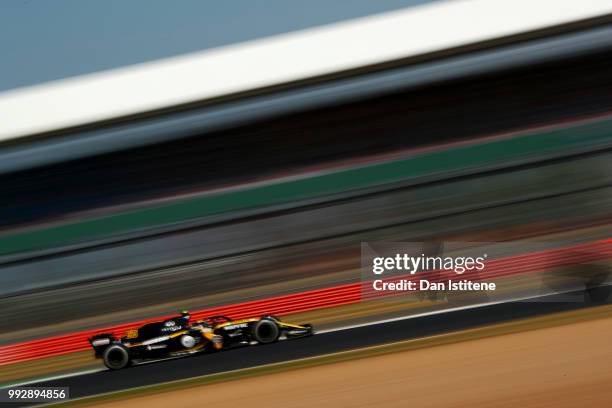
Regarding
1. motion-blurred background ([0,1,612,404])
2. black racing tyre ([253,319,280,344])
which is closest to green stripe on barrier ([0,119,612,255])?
motion-blurred background ([0,1,612,404])

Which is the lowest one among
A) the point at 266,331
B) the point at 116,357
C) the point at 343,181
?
the point at 116,357

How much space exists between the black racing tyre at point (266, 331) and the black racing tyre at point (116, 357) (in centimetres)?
75

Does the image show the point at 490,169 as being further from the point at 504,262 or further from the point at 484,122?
the point at 504,262

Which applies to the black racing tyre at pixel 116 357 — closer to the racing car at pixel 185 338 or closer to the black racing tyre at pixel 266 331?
the racing car at pixel 185 338

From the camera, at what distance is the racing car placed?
3534 millimetres

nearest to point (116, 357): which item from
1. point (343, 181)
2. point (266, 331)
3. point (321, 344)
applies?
point (266, 331)

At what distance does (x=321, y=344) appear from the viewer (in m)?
3.35

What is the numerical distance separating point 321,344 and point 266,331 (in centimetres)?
34

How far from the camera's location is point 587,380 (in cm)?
221

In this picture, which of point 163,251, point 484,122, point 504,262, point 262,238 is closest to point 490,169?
point 484,122

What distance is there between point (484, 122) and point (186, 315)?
3.23 metres

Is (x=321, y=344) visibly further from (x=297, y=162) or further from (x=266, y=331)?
(x=297, y=162)

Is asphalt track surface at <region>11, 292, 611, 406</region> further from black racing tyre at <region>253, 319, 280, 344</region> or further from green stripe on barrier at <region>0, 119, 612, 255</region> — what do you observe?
green stripe on barrier at <region>0, 119, 612, 255</region>

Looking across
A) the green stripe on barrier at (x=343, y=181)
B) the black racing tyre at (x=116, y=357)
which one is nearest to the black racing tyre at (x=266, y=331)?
the black racing tyre at (x=116, y=357)
